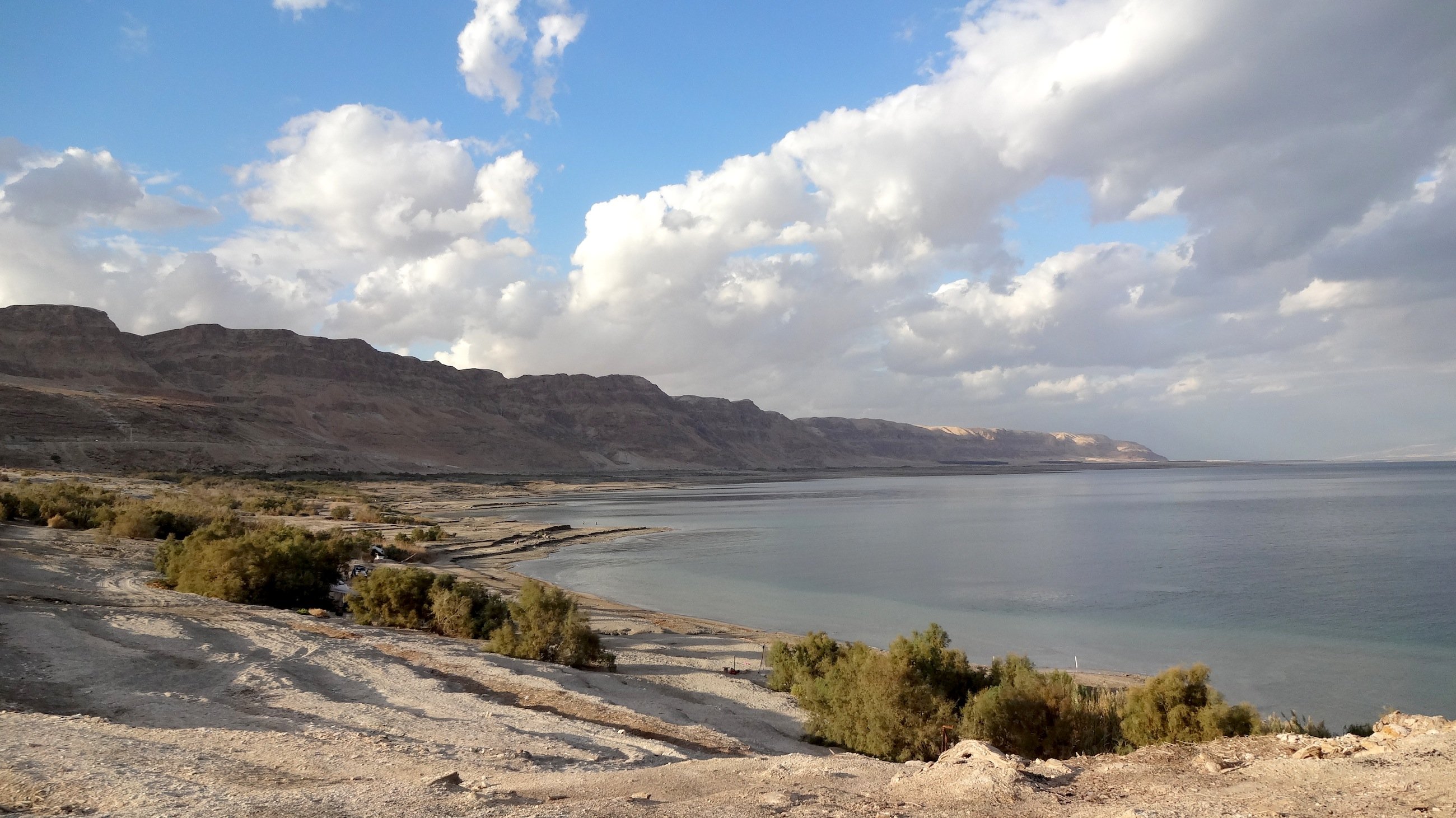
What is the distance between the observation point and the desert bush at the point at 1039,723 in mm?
10289

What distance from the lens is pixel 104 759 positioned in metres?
6.46

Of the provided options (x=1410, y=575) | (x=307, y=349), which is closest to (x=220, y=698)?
(x=1410, y=575)

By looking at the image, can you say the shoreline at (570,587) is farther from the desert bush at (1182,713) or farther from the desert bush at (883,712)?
the desert bush at (883,712)

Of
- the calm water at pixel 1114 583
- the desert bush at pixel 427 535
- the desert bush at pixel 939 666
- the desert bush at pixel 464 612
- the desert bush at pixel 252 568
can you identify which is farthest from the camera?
the desert bush at pixel 427 535

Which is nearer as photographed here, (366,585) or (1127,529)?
(366,585)

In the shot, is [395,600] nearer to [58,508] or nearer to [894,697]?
[894,697]

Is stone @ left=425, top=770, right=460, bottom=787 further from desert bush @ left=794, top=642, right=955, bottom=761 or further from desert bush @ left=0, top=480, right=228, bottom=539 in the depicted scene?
desert bush @ left=0, top=480, right=228, bottom=539

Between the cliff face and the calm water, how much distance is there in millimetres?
38062

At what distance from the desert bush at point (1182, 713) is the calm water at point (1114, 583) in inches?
285

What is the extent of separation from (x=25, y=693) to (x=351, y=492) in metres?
60.5

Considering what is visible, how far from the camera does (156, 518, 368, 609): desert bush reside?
17.6m

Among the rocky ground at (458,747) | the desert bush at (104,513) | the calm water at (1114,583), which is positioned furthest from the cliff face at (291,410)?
the rocky ground at (458,747)

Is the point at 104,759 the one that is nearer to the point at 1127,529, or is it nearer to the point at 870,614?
the point at 870,614

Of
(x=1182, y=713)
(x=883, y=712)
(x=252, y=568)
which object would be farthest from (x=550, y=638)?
(x=1182, y=713)
